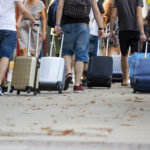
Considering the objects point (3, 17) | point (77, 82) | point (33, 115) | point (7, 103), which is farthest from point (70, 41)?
point (33, 115)

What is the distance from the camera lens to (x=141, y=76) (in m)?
10.8

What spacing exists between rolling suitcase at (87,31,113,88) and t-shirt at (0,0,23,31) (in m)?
2.71

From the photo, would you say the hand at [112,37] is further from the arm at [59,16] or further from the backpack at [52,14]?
the arm at [59,16]

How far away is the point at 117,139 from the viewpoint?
4938 mm

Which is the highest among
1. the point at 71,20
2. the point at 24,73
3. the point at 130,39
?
the point at 71,20

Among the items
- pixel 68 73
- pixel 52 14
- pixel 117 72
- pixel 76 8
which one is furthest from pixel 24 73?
pixel 117 72

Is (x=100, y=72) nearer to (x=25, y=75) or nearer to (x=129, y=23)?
(x=129, y=23)

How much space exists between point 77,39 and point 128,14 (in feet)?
8.68

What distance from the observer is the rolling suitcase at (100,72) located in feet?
40.2

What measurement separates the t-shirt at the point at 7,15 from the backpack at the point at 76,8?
3.56 feet

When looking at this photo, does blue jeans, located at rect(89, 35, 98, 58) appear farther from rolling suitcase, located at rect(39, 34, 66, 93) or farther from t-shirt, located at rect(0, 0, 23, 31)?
t-shirt, located at rect(0, 0, 23, 31)

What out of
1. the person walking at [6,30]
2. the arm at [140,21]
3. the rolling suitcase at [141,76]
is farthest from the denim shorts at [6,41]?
the arm at [140,21]

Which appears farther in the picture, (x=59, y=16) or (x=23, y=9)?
(x=59, y=16)

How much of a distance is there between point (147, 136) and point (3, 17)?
17.1 ft
